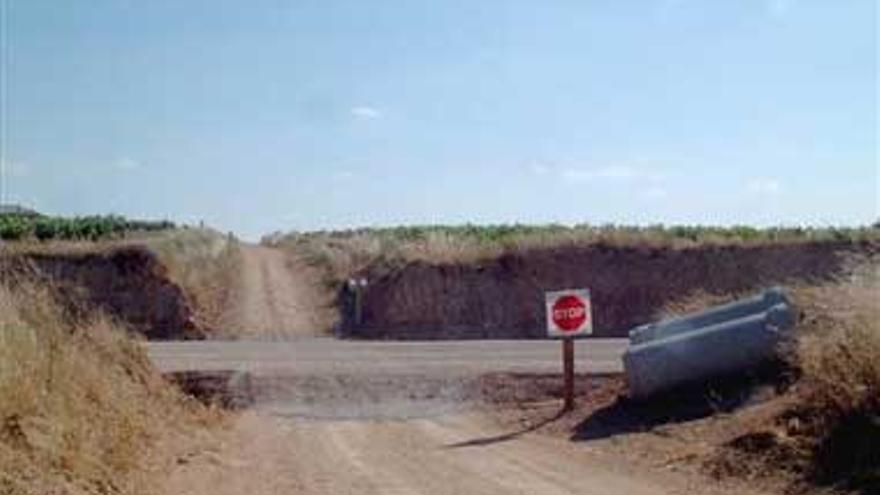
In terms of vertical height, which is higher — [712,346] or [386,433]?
[712,346]

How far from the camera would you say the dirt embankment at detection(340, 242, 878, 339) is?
1411 inches

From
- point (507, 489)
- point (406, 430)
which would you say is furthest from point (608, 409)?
point (507, 489)

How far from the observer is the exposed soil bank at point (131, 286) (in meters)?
34.9

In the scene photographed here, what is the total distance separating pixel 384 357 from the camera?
2342 cm

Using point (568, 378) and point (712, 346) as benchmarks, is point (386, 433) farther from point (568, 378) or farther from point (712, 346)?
point (712, 346)

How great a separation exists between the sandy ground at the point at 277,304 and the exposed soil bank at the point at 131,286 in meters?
1.38

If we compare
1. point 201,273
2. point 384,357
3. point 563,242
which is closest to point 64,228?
point 201,273

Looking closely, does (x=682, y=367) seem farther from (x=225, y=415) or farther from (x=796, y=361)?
(x=225, y=415)

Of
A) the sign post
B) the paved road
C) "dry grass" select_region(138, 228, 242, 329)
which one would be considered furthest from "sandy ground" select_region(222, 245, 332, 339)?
the sign post

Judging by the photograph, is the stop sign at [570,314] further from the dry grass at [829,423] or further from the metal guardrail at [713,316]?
the dry grass at [829,423]

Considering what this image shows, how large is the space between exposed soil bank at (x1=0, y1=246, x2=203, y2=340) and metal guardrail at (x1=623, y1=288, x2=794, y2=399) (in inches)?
754

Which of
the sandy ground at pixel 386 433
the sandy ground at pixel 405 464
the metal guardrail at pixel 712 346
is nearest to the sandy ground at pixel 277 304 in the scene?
the sandy ground at pixel 386 433

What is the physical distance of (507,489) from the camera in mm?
11742

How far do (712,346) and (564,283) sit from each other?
72.1ft
